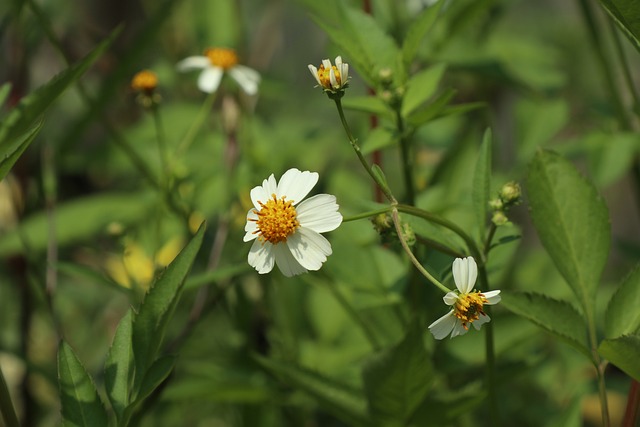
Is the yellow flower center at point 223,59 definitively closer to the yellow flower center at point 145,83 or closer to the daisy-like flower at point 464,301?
the yellow flower center at point 145,83

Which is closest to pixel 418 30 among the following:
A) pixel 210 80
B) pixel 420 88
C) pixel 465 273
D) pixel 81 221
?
pixel 420 88

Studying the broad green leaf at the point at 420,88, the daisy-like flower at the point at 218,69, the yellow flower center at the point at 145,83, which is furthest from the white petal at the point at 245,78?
the broad green leaf at the point at 420,88

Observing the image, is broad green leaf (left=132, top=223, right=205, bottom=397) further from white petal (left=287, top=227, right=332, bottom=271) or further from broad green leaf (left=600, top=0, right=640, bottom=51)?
broad green leaf (left=600, top=0, right=640, bottom=51)

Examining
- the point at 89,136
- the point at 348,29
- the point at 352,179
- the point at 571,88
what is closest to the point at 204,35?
the point at 352,179

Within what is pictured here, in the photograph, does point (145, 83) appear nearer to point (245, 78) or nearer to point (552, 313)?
point (245, 78)

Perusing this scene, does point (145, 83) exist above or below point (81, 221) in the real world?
above

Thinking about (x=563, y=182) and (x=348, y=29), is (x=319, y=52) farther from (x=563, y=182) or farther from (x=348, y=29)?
(x=563, y=182)
